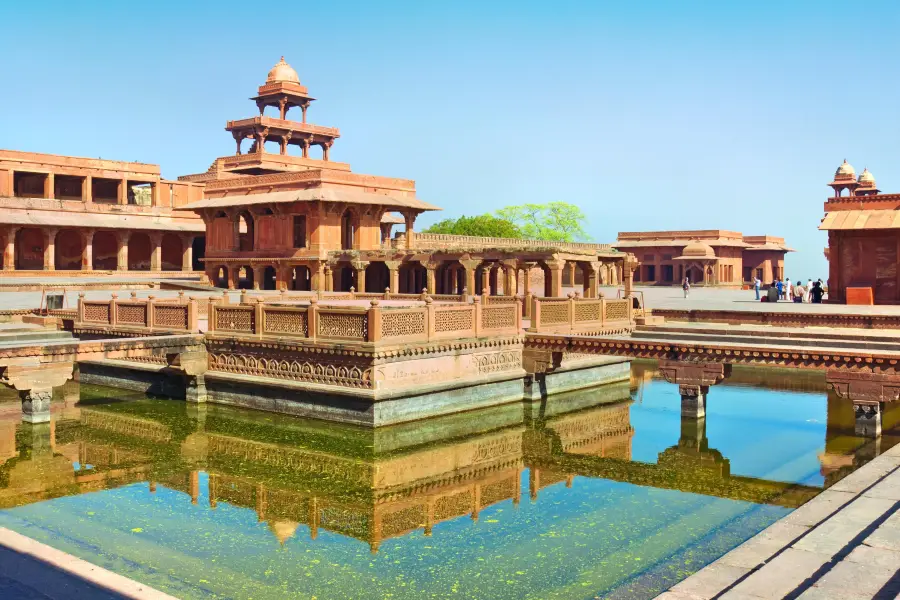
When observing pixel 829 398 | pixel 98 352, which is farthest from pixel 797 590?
pixel 829 398

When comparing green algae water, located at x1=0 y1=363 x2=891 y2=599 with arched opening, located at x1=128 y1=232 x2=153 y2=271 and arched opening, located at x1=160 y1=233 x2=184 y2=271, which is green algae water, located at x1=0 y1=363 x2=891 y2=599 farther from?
arched opening, located at x1=160 y1=233 x2=184 y2=271

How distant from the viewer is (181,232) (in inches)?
1866

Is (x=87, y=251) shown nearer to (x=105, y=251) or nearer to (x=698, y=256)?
(x=105, y=251)

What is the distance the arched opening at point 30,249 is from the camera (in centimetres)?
4306

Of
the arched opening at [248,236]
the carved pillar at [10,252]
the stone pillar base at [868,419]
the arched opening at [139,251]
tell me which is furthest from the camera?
the arched opening at [139,251]

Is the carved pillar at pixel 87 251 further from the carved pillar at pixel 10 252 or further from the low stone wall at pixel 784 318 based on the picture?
the low stone wall at pixel 784 318

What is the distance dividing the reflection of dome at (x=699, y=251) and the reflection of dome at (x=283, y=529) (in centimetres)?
5242

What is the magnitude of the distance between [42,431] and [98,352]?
1.71 m

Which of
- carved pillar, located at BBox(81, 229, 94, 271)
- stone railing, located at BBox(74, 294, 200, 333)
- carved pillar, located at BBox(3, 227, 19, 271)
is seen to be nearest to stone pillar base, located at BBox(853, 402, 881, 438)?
stone railing, located at BBox(74, 294, 200, 333)

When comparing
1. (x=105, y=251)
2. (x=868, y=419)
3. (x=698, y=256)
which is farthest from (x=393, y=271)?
(x=698, y=256)

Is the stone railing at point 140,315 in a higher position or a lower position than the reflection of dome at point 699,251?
lower

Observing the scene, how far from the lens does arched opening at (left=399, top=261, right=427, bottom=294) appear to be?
38906mm

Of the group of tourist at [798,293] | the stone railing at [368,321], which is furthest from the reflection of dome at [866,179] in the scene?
the stone railing at [368,321]

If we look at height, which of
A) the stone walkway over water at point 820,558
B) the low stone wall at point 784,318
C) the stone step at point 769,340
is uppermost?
the low stone wall at point 784,318
